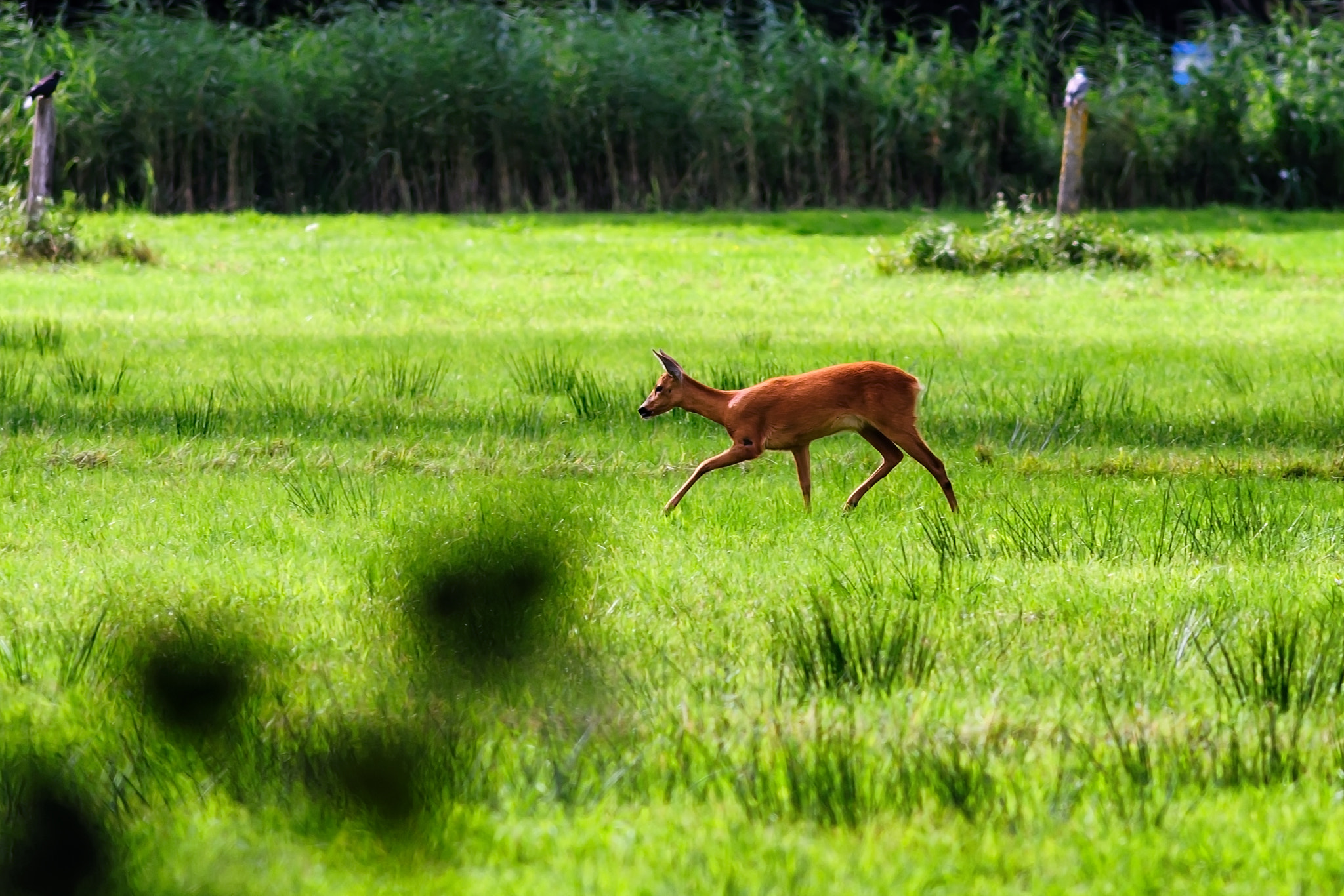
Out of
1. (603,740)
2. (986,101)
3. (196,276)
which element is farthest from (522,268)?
(603,740)

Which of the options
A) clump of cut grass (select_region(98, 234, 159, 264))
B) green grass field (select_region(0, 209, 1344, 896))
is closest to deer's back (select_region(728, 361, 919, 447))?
green grass field (select_region(0, 209, 1344, 896))

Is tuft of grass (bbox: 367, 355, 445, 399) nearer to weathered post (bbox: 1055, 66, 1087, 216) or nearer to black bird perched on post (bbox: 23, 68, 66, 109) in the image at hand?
black bird perched on post (bbox: 23, 68, 66, 109)

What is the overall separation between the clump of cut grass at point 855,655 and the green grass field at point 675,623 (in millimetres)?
17

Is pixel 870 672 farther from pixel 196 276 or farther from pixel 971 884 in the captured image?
pixel 196 276

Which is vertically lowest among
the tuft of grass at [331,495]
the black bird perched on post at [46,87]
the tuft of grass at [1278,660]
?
the tuft of grass at [1278,660]

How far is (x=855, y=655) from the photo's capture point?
4410 millimetres

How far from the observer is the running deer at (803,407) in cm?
619

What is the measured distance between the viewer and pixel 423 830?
3029 millimetres

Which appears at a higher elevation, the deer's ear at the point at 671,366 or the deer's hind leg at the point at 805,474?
the deer's ear at the point at 671,366

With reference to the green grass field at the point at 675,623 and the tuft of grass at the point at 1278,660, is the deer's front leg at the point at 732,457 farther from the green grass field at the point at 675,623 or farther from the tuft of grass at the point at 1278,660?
the tuft of grass at the point at 1278,660

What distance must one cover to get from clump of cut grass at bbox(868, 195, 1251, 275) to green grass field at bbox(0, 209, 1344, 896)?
4.76m

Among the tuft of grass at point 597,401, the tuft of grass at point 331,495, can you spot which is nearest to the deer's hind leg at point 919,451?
the tuft of grass at point 331,495

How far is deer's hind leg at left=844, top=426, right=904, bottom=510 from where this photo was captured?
6.49m

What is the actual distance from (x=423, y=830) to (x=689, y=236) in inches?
656
